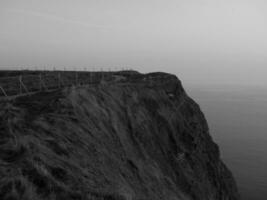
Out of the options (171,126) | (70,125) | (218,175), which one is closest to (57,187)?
(70,125)

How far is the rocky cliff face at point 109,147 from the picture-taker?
31.0 feet

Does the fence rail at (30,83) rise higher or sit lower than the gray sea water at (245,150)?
higher

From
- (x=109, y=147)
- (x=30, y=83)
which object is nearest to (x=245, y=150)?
(x=30, y=83)

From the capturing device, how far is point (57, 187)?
8.81 meters

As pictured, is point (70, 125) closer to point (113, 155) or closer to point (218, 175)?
point (113, 155)

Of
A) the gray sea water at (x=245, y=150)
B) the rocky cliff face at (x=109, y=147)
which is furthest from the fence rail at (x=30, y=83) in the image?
the gray sea water at (x=245, y=150)

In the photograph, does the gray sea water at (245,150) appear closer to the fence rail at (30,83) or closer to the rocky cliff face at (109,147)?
the rocky cliff face at (109,147)

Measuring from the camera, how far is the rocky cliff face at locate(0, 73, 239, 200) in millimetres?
9445

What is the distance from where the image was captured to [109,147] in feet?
58.5

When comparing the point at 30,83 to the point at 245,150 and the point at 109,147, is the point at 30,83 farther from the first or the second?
the point at 245,150

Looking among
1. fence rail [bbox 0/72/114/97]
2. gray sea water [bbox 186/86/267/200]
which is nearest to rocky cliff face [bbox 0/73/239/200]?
fence rail [bbox 0/72/114/97]

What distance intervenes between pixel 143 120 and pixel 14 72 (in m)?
27.6

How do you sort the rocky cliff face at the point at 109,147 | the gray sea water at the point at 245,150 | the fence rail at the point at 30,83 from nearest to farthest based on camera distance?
the rocky cliff face at the point at 109,147, the fence rail at the point at 30,83, the gray sea water at the point at 245,150

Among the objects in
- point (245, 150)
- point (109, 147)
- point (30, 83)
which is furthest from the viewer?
point (245, 150)
